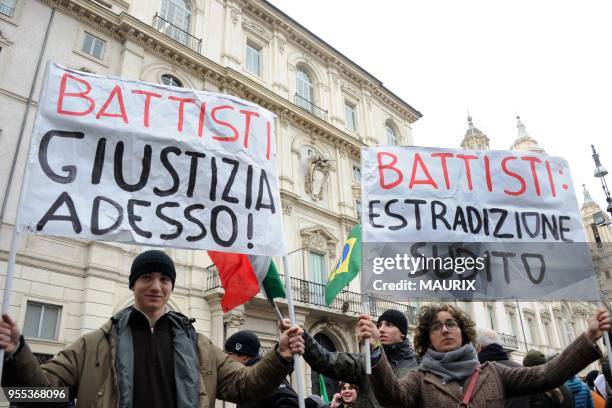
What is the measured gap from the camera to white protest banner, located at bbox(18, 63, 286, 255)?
9.73 feet

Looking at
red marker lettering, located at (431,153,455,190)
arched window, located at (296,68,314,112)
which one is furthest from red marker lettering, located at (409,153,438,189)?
arched window, located at (296,68,314,112)

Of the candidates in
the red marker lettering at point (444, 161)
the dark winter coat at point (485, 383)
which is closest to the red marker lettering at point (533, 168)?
the red marker lettering at point (444, 161)

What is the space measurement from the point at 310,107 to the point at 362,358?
773 inches

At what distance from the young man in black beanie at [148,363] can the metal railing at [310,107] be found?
61.3 feet

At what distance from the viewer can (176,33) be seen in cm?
1745

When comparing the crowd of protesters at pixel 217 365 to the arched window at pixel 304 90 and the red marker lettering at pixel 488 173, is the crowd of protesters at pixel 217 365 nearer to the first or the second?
the red marker lettering at pixel 488 173

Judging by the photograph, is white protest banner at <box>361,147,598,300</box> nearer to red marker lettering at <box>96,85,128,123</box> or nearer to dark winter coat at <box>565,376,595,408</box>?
dark winter coat at <box>565,376,595,408</box>

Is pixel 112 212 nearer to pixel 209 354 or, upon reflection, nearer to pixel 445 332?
pixel 209 354

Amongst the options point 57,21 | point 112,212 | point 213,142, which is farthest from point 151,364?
point 57,21

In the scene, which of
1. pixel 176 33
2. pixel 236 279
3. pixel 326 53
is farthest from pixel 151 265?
pixel 326 53

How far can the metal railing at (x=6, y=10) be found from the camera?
43.4 ft

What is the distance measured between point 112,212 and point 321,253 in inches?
632

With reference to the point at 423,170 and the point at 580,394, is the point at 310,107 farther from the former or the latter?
the point at 580,394

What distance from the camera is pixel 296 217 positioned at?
18.4 meters
